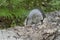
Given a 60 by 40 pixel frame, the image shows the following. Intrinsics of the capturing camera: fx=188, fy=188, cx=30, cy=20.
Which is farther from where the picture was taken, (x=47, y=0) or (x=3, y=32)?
(x=47, y=0)

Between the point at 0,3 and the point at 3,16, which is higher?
the point at 0,3

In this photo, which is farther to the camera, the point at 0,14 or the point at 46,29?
the point at 0,14

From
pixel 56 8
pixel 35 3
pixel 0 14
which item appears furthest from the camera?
pixel 35 3

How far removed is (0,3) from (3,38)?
1603 mm

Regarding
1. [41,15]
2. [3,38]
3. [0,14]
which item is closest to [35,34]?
[3,38]

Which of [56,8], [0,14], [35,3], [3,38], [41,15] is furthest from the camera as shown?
[35,3]

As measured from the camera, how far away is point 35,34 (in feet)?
5.80

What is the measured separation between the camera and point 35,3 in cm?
376

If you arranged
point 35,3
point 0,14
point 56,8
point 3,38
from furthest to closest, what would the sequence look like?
1. point 35,3
2. point 56,8
3. point 0,14
4. point 3,38

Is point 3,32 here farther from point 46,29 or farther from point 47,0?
point 47,0

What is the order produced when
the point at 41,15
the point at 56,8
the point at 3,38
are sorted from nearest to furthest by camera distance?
the point at 3,38 → the point at 41,15 → the point at 56,8

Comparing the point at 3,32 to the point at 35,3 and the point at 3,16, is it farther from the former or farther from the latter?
the point at 35,3

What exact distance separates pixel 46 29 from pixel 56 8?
1.75m

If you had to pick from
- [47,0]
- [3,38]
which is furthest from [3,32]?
[47,0]
